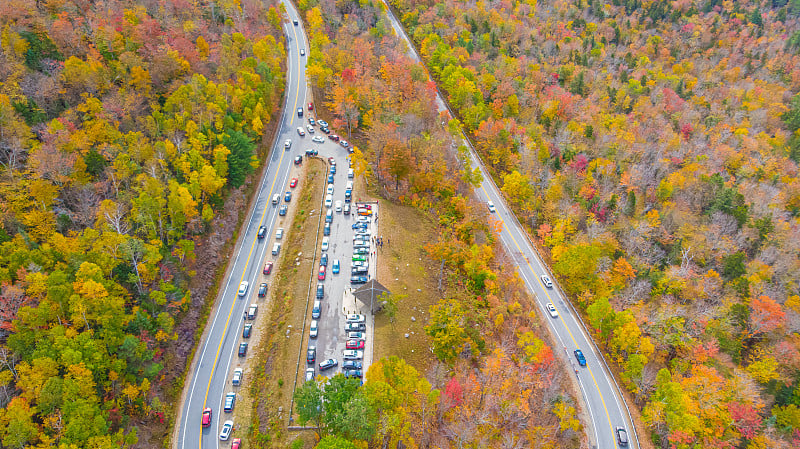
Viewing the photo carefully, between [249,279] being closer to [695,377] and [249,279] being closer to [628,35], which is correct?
[695,377]

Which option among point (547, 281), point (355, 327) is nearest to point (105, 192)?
point (355, 327)

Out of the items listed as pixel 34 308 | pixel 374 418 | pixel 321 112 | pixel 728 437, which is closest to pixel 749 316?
pixel 728 437

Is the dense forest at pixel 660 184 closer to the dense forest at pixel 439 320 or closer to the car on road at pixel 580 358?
the car on road at pixel 580 358

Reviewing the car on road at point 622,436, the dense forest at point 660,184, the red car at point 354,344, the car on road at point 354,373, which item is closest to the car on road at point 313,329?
the red car at point 354,344

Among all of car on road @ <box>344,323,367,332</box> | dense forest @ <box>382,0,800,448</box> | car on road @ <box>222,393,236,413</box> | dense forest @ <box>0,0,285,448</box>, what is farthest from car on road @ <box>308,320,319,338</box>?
dense forest @ <box>382,0,800,448</box>

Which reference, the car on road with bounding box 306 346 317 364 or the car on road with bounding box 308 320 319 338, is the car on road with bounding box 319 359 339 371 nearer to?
the car on road with bounding box 306 346 317 364

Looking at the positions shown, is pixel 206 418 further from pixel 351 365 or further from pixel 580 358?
pixel 580 358
